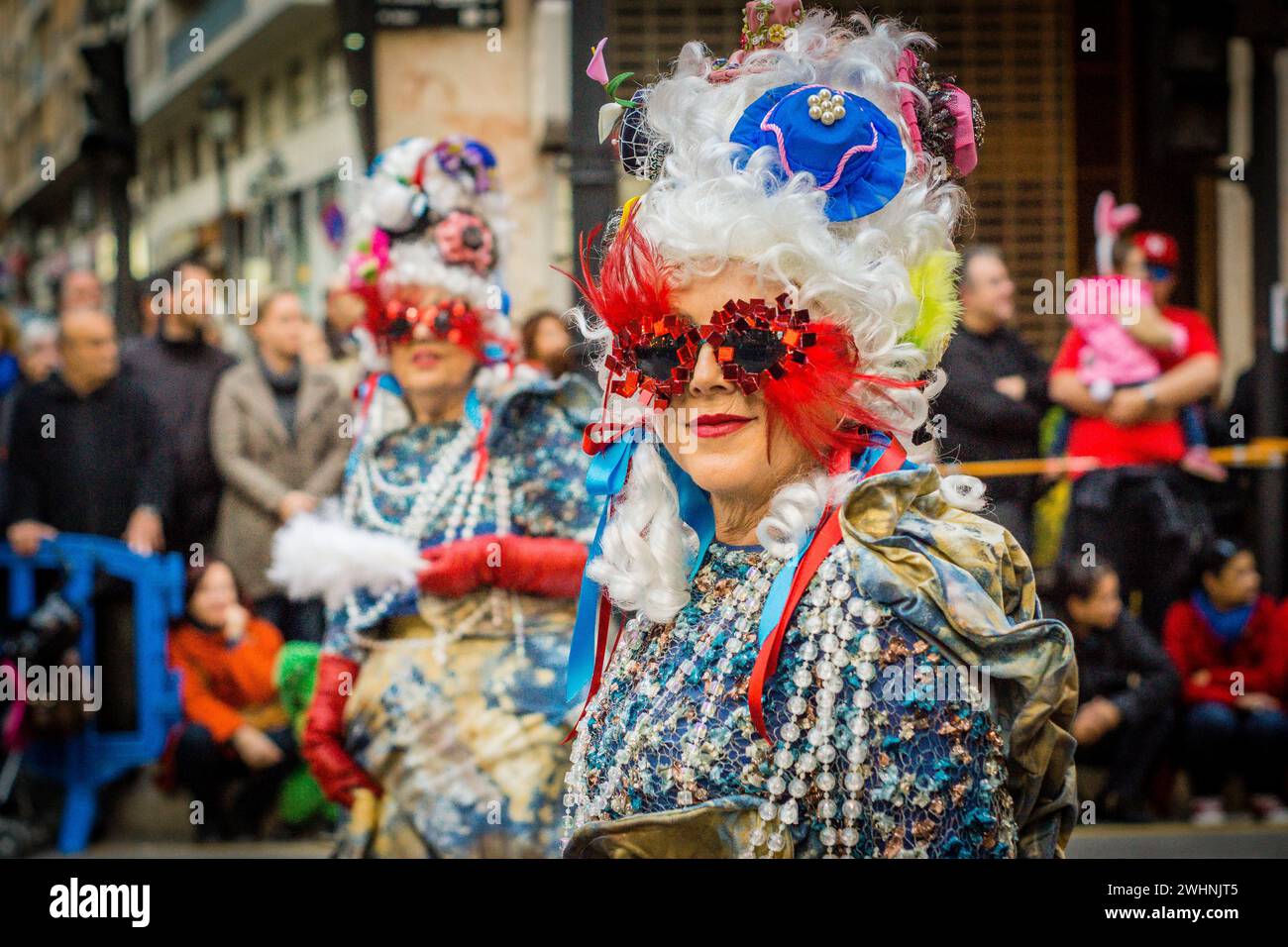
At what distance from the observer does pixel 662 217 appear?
225 cm

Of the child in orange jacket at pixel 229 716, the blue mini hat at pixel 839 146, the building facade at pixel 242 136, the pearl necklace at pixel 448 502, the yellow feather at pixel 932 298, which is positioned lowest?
the child in orange jacket at pixel 229 716

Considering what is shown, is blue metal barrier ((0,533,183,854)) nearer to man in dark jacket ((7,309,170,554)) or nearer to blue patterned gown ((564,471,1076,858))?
man in dark jacket ((7,309,170,554))

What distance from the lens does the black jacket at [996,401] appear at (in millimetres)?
5262

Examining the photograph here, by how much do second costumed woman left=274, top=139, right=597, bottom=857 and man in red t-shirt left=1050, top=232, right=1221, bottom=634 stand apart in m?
2.17

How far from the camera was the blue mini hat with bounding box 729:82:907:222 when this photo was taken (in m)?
2.18

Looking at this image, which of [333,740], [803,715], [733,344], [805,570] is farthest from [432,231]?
[803,715]

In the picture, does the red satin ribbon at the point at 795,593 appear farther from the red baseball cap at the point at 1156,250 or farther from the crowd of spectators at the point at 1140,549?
the red baseball cap at the point at 1156,250

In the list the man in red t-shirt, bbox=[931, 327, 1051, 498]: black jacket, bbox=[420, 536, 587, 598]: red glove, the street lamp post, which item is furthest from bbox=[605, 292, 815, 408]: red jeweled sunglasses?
the street lamp post

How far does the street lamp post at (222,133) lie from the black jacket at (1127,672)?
444 cm

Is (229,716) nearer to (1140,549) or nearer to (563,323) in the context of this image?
(563,323)

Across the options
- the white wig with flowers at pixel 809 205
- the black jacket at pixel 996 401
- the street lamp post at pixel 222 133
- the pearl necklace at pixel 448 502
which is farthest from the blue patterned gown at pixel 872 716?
the street lamp post at pixel 222 133
